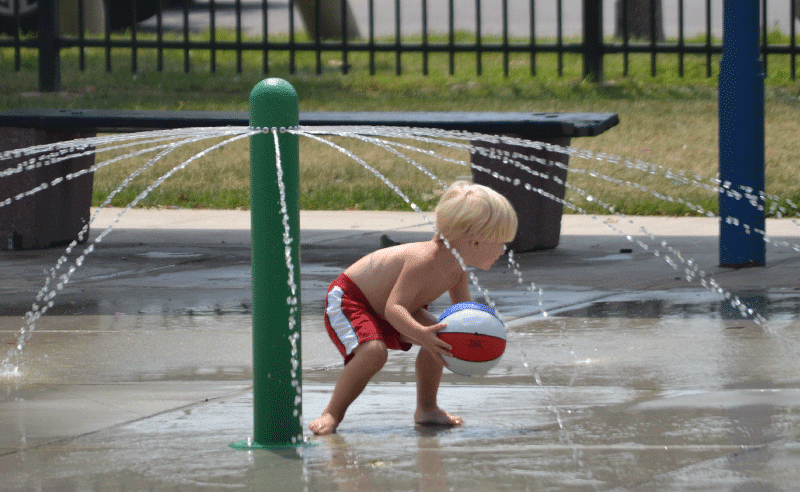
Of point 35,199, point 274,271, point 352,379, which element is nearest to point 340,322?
point 352,379

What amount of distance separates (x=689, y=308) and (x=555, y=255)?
6.60 ft

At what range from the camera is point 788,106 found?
13.3m

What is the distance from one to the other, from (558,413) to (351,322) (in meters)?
0.78

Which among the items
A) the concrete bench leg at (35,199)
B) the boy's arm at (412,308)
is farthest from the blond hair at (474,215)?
the concrete bench leg at (35,199)

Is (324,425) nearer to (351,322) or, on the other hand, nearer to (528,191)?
(351,322)

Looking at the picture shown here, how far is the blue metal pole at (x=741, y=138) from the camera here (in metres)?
7.61

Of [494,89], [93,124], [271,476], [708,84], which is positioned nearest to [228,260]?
[93,124]

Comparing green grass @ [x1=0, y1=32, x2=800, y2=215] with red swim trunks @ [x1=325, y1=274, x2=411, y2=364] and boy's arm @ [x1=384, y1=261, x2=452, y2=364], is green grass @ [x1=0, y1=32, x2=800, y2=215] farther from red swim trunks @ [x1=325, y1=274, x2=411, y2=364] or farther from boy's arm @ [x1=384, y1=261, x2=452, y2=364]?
boy's arm @ [x1=384, y1=261, x2=452, y2=364]

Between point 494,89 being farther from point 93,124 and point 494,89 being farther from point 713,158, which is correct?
point 93,124

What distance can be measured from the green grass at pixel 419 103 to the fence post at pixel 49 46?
0.20m

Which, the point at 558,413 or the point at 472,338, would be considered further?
the point at 558,413

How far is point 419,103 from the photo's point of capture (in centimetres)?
1395

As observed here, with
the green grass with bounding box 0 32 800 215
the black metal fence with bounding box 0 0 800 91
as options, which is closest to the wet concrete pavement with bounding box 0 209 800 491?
the green grass with bounding box 0 32 800 215

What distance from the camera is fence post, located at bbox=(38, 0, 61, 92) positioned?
553 inches
